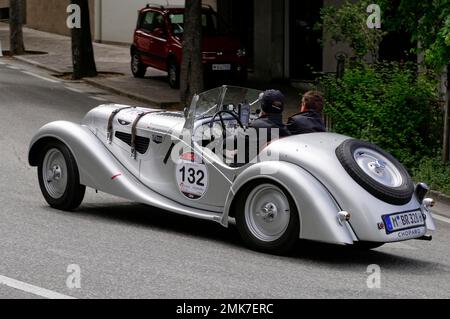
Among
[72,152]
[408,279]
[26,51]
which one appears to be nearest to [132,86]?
[26,51]

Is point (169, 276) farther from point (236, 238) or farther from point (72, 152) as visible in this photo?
point (72, 152)

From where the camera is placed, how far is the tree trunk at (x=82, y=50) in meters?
27.8

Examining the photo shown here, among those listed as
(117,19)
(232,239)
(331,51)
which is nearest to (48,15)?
(117,19)

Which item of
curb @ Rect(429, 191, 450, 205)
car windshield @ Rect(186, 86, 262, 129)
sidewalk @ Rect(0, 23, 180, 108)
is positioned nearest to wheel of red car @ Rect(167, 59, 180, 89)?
sidewalk @ Rect(0, 23, 180, 108)

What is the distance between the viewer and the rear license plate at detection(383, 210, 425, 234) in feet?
32.0

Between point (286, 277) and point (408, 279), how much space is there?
106 cm

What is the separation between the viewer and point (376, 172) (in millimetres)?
10000

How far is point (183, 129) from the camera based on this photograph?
11164 millimetres

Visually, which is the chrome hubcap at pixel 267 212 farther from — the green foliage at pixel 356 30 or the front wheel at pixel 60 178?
the green foliage at pixel 356 30

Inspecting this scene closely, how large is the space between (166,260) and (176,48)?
55.6ft

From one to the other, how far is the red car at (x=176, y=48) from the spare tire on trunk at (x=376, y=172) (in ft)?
52.5

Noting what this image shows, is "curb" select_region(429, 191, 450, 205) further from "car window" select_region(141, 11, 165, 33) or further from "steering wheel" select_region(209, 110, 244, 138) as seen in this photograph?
"car window" select_region(141, 11, 165, 33)

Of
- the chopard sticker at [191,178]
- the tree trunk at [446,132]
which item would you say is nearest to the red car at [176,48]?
the tree trunk at [446,132]

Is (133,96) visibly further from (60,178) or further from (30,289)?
(30,289)
